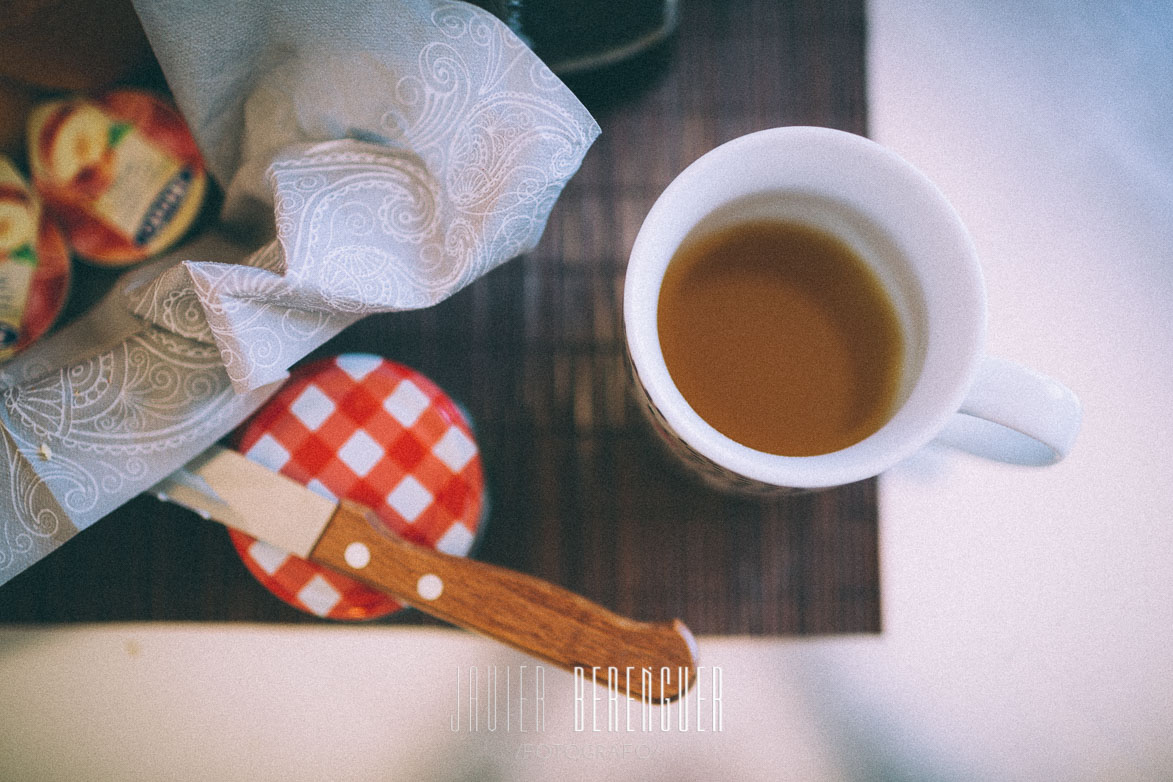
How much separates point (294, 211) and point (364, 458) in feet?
0.42

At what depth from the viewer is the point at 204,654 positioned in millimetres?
366

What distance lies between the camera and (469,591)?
0.31 meters

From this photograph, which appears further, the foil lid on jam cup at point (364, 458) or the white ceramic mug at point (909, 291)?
the foil lid on jam cup at point (364, 458)

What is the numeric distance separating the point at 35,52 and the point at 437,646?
0.34 meters

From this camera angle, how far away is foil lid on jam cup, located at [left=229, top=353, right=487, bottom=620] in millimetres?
335

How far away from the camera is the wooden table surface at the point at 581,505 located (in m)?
0.36

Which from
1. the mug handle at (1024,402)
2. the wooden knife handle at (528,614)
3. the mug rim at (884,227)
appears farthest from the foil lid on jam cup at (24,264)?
the mug handle at (1024,402)

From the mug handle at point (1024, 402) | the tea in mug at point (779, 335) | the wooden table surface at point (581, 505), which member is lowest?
the wooden table surface at point (581, 505)

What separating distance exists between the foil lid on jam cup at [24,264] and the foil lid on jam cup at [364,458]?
0.11 meters

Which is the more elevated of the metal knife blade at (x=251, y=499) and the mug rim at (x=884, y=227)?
the mug rim at (x=884, y=227)

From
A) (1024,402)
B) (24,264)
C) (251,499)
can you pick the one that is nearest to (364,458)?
(251,499)

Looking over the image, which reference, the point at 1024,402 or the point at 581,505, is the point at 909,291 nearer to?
the point at 1024,402

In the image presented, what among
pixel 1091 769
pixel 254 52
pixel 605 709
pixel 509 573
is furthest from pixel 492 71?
pixel 1091 769

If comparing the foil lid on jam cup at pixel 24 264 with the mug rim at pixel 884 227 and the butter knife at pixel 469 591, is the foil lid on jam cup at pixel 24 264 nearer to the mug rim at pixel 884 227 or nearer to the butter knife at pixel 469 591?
the butter knife at pixel 469 591
